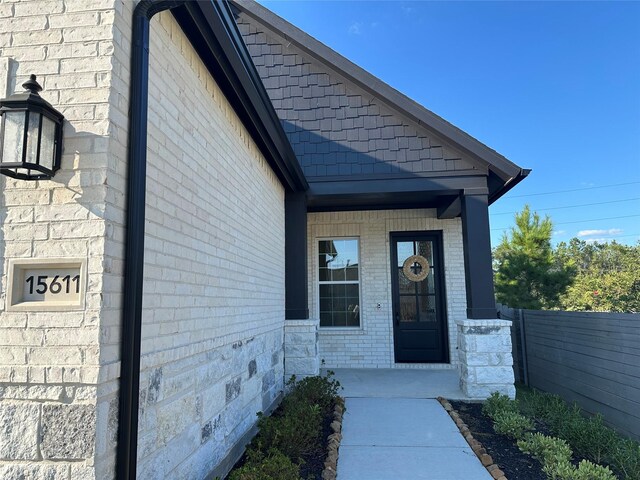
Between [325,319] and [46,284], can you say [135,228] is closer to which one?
[46,284]

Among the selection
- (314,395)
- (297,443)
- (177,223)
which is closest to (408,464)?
(297,443)

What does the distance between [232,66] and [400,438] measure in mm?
3735

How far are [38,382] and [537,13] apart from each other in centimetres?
1068

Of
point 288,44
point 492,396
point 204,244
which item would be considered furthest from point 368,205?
point 204,244

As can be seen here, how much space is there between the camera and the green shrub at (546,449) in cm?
333

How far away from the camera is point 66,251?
1.68 metres

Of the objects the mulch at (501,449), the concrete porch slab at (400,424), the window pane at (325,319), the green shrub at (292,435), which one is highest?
the window pane at (325,319)

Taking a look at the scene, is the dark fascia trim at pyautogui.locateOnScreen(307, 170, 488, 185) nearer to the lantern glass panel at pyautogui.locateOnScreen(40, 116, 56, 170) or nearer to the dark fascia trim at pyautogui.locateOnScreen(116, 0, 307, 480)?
the dark fascia trim at pyautogui.locateOnScreen(116, 0, 307, 480)

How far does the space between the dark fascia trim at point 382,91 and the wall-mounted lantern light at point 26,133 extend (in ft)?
16.0

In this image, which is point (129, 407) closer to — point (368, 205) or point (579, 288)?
point (368, 205)

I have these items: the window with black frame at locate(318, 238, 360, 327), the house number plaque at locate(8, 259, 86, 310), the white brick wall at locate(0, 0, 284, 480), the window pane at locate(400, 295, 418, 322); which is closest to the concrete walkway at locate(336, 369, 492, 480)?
the white brick wall at locate(0, 0, 284, 480)

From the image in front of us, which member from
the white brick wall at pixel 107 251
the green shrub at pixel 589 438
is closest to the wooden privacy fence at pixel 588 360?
the green shrub at pixel 589 438

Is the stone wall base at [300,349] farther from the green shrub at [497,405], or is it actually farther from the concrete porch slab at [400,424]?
the green shrub at [497,405]

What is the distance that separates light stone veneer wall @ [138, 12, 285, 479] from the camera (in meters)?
2.13
